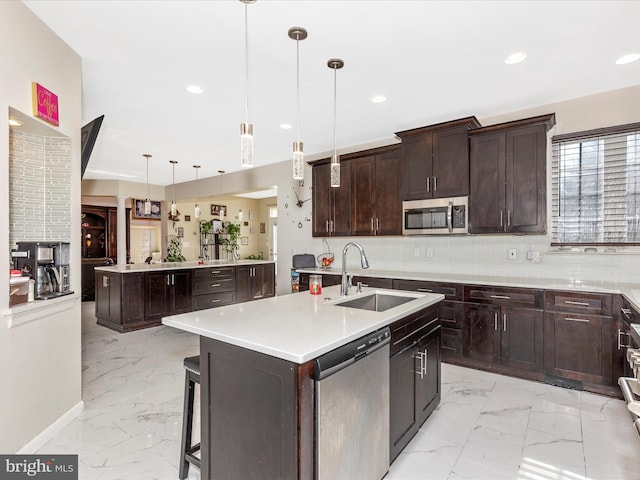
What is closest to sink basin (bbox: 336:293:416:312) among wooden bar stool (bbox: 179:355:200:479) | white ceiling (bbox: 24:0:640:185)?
wooden bar stool (bbox: 179:355:200:479)

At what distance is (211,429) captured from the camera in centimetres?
166

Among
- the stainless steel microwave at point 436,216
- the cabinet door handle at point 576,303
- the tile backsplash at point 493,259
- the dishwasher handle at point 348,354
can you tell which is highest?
the stainless steel microwave at point 436,216

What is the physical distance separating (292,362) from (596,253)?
343 centimetres

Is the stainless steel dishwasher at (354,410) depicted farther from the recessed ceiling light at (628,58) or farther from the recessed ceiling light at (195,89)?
the recessed ceiling light at (628,58)

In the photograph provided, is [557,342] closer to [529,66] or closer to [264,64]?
[529,66]

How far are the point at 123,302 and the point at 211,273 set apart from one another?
1.50 meters

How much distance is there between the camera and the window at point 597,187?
3219mm

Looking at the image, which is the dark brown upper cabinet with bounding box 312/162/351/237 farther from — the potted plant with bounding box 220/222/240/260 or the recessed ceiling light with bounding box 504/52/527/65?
the potted plant with bounding box 220/222/240/260

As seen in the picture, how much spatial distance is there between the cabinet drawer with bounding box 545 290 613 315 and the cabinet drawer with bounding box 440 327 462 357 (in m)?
0.88

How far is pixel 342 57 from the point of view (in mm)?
2709

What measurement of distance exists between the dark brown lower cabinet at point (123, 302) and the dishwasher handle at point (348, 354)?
4481 mm

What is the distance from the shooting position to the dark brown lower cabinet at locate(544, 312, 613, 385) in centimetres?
288

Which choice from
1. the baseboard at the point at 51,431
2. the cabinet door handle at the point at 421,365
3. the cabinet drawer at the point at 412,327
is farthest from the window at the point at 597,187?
the baseboard at the point at 51,431

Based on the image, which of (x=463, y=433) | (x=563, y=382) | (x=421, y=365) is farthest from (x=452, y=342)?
(x=421, y=365)
